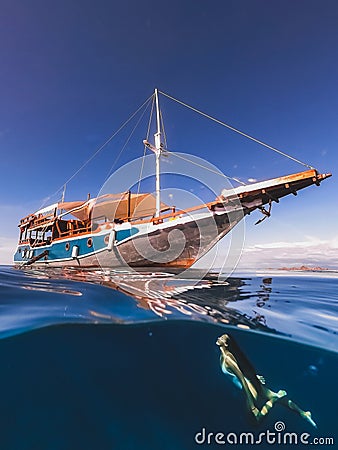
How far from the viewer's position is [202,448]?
1981 millimetres

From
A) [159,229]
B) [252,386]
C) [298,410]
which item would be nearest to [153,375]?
[252,386]

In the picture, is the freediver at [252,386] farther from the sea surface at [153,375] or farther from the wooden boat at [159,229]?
the wooden boat at [159,229]

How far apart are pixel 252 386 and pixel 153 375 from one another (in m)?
1.16

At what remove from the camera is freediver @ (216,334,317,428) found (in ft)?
7.68


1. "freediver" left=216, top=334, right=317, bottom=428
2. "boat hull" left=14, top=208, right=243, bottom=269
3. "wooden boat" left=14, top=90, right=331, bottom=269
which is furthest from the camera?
"boat hull" left=14, top=208, right=243, bottom=269

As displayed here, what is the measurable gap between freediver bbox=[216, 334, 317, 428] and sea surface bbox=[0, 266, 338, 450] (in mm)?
28

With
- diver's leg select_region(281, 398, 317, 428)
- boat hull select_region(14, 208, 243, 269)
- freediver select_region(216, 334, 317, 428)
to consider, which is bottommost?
diver's leg select_region(281, 398, 317, 428)

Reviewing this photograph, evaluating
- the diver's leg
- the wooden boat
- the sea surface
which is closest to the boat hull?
the wooden boat

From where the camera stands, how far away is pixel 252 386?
2529mm

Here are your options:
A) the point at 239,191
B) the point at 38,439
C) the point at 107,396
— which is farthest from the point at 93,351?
the point at 239,191

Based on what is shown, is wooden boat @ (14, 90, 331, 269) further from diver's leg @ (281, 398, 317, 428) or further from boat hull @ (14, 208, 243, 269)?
diver's leg @ (281, 398, 317, 428)

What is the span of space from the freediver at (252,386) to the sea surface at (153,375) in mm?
28

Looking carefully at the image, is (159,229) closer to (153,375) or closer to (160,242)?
(160,242)

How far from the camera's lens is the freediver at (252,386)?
2.34 metres
